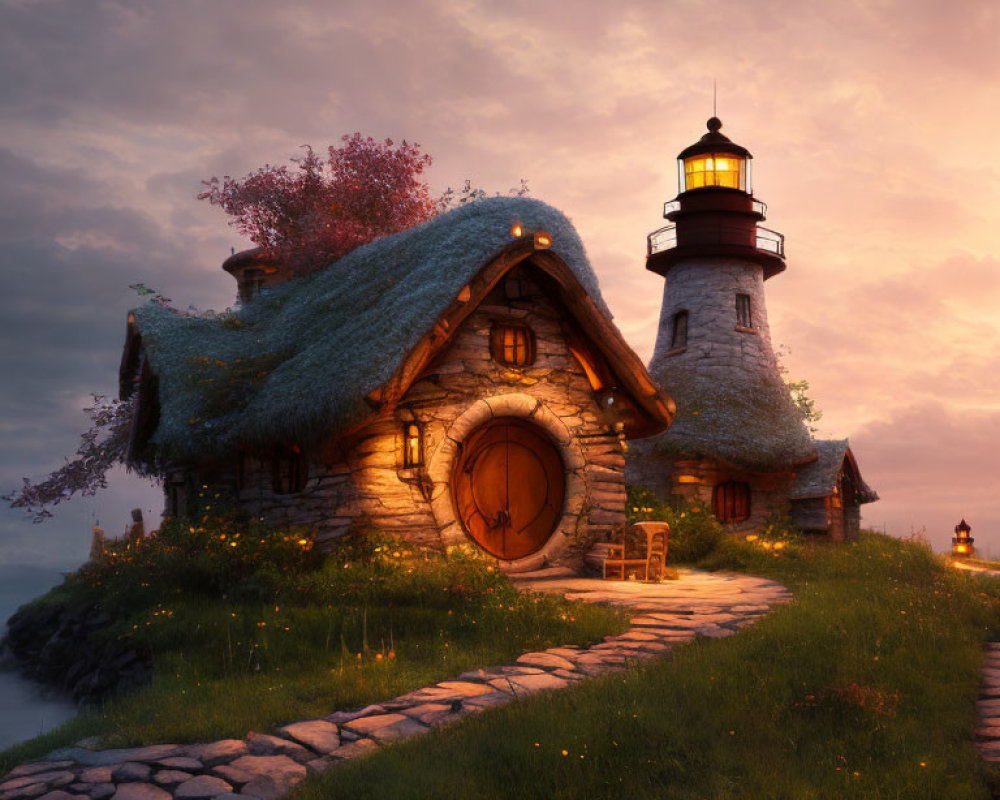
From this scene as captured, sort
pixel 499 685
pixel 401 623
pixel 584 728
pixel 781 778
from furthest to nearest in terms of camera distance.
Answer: pixel 401 623
pixel 499 685
pixel 584 728
pixel 781 778

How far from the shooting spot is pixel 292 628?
8.41 meters

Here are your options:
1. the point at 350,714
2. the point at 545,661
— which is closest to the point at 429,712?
the point at 350,714

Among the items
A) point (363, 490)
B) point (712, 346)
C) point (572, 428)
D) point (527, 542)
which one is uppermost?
point (712, 346)

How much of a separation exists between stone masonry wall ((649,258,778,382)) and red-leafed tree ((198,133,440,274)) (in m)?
7.14

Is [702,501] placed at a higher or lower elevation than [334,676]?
higher

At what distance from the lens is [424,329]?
10570mm

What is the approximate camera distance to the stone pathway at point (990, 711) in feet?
18.3

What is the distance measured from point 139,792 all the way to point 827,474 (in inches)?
710

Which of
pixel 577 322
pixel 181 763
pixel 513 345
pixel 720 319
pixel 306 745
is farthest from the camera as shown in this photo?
pixel 720 319

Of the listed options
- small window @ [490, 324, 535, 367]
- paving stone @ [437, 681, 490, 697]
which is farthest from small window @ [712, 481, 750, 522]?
paving stone @ [437, 681, 490, 697]

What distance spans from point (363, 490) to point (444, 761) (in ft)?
21.7

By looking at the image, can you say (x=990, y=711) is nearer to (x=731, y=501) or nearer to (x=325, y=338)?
(x=325, y=338)

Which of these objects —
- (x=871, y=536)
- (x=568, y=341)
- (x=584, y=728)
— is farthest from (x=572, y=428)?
(x=871, y=536)

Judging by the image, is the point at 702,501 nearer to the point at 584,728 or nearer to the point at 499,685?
the point at 499,685
